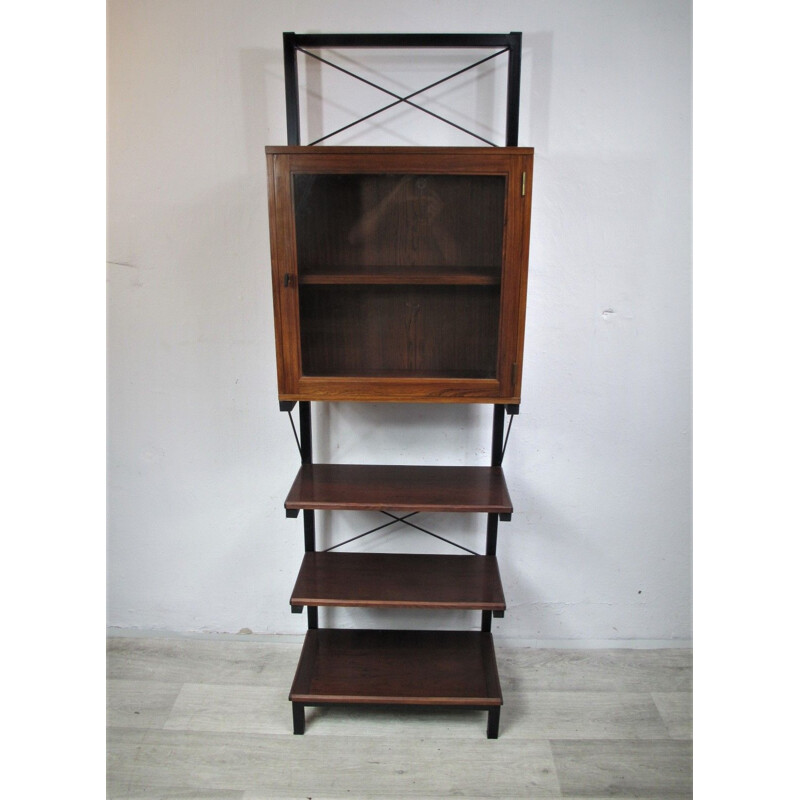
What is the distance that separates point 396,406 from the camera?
5.76 ft

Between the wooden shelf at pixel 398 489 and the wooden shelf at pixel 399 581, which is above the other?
the wooden shelf at pixel 398 489

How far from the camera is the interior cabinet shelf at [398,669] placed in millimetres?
1561

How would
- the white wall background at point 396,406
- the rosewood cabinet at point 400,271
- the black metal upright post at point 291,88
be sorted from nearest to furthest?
the rosewood cabinet at point 400,271 → the black metal upright post at point 291,88 → the white wall background at point 396,406

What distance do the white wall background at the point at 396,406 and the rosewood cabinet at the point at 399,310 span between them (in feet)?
0.83

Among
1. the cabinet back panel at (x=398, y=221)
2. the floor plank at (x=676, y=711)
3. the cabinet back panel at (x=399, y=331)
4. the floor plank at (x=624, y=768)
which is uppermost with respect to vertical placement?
the cabinet back panel at (x=398, y=221)

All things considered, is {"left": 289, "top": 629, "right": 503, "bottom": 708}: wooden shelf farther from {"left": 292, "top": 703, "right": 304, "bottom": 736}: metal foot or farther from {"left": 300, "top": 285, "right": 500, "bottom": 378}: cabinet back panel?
{"left": 300, "top": 285, "right": 500, "bottom": 378}: cabinet back panel

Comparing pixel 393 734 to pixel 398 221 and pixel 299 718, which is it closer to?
pixel 299 718

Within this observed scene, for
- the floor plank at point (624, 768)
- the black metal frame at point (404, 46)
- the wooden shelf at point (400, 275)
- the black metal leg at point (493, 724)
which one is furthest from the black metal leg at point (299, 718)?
the wooden shelf at point (400, 275)

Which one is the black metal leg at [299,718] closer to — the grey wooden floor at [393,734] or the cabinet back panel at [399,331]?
the grey wooden floor at [393,734]

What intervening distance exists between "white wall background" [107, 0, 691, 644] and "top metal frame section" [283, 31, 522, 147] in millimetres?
115

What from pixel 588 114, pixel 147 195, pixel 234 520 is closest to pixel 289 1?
pixel 147 195

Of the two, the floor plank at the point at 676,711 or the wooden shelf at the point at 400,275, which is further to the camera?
→ the floor plank at the point at 676,711

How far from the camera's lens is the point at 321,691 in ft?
5.18

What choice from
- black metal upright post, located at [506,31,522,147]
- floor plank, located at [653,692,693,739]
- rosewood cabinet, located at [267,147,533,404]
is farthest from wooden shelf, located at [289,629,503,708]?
black metal upright post, located at [506,31,522,147]
